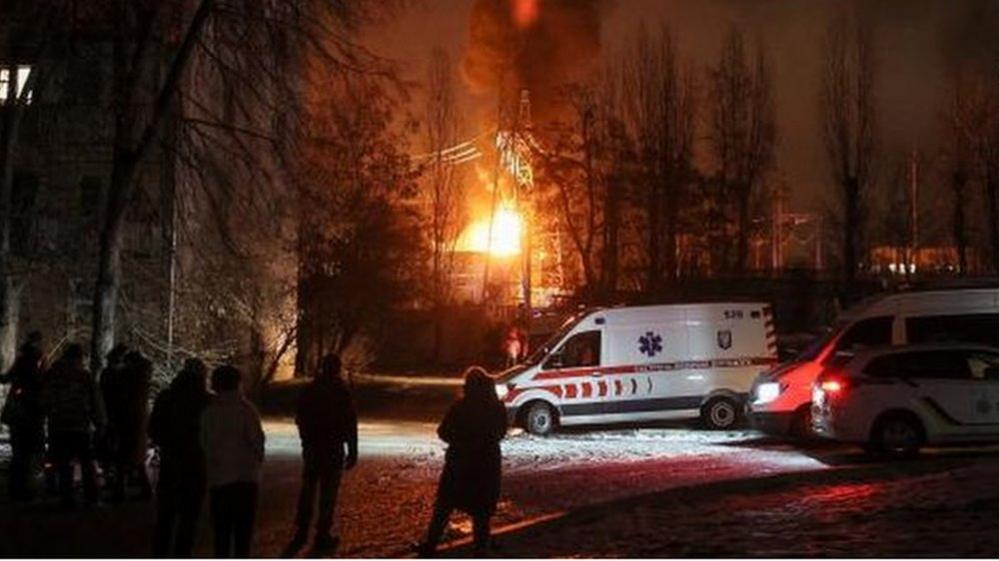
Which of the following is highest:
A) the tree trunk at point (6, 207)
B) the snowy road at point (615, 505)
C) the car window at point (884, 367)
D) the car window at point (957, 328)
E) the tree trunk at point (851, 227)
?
the tree trunk at point (851, 227)

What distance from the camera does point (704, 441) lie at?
73.6 feet

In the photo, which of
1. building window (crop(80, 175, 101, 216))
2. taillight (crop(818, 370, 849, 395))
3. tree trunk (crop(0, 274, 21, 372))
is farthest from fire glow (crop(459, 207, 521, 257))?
taillight (crop(818, 370, 849, 395))

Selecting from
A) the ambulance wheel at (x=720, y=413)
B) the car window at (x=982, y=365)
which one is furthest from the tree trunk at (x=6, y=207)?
the car window at (x=982, y=365)

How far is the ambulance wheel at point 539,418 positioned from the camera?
24531 millimetres

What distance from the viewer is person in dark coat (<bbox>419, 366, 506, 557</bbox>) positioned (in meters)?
10.7

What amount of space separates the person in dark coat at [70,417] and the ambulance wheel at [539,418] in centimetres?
1192

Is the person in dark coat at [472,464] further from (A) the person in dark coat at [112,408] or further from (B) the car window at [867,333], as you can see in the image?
(B) the car window at [867,333]

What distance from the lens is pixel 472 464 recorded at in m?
10.7

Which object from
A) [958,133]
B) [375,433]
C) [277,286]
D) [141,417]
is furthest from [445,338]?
[141,417]

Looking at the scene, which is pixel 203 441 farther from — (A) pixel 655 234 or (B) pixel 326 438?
(A) pixel 655 234

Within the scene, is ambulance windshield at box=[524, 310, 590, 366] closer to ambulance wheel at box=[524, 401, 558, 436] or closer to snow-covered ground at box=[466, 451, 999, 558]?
ambulance wheel at box=[524, 401, 558, 436]

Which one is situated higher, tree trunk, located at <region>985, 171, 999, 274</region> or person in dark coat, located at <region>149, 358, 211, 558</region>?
tree trunk, located at <region>985, 171, 999, 274</region>

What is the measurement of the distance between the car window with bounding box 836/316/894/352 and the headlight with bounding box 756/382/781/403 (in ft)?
4.27

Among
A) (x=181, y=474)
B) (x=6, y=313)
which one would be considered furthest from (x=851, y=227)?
(x=181, y=474)
